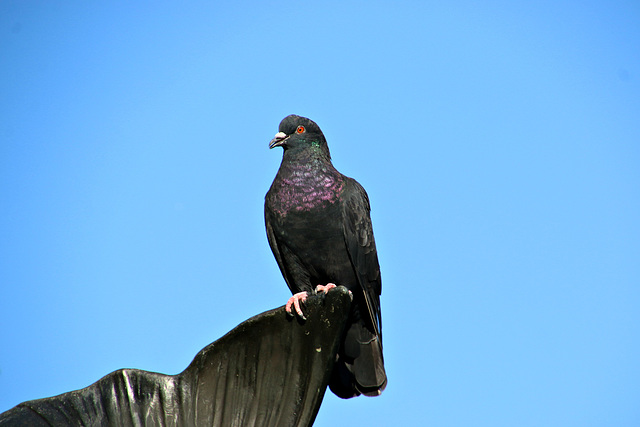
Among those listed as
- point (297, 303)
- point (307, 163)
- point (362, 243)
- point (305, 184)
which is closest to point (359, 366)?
point (362, 243)

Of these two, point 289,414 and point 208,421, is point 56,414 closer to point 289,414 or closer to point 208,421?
point 208,421

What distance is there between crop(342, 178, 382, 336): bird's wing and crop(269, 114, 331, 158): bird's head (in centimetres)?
54

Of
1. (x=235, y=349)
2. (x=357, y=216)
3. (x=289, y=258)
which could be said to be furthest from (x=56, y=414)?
(x=357, y=216)

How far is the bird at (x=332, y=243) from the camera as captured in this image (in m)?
6.79

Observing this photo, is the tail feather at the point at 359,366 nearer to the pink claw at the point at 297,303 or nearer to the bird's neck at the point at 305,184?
the bird's neck at the point at 305,184

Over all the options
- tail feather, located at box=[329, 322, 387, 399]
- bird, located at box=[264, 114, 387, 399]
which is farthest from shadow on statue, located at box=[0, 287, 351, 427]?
tail feather, located at box=[329, 322, 387, 399]

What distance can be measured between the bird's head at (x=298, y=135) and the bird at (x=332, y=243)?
0.01 meters

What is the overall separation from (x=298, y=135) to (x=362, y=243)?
52.2 inches

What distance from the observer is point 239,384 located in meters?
5.20

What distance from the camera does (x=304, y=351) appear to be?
520 centimetres

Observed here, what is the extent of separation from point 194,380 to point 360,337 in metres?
2.24

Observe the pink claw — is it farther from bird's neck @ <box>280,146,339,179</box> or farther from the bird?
bird's neck @ <box>280,146,339,179</box>

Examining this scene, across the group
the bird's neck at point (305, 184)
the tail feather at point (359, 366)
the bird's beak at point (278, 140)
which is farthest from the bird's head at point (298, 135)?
the tail feather at point (359, 366)

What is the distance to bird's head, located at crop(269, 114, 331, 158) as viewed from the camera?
23.7 ft
